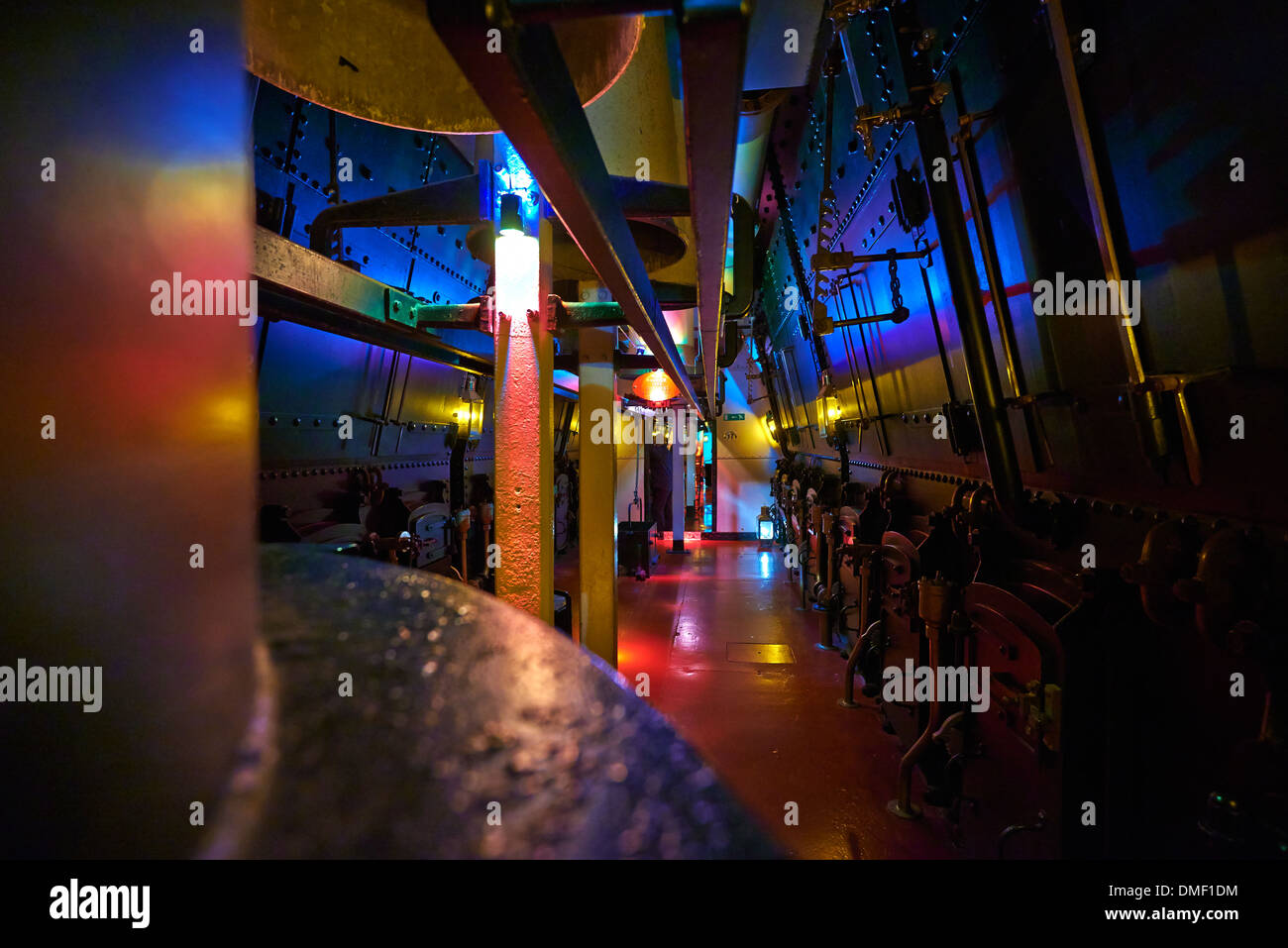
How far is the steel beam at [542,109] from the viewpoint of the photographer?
2.45 ft

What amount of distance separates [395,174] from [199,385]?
558 centimetres

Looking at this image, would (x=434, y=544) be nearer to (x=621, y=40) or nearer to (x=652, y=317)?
(x=652, y=317)

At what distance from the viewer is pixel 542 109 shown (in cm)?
92

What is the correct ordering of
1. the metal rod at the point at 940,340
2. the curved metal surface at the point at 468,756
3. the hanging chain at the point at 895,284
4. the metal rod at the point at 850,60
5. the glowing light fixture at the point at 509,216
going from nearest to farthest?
the curved metal surface at the point at 468,756, the glowing light fixture at the point at 509,216, the metal rod at the point at 850,60, the metal rod at the point at 940,340, the hanging chain at the point at 895,284

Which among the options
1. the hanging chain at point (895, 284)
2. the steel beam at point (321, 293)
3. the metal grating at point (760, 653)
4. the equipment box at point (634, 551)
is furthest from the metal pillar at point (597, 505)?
the equipment box at point (634, 551)

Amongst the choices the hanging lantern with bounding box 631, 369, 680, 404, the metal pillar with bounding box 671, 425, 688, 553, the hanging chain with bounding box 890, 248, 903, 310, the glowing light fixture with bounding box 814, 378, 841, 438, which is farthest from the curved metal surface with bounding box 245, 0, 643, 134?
the metal pillar with bounding box 671, 425, 688, 553

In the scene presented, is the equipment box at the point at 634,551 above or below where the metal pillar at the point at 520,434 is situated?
below

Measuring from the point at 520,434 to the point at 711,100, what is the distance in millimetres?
2363

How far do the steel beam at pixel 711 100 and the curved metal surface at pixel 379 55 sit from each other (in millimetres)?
455

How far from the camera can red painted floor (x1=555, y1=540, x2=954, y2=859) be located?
365cm

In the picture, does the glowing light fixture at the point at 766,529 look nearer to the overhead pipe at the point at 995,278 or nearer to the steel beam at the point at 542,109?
the overhead pipe at the point at 995,278

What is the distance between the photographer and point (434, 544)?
23.0 ft

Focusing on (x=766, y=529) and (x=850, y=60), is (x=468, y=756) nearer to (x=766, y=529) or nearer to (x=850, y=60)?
(x=850, y=60)

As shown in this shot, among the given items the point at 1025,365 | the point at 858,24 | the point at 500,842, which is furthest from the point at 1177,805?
the point at 858,24
